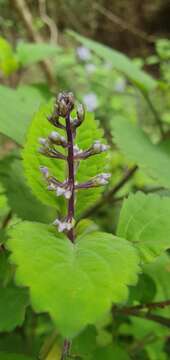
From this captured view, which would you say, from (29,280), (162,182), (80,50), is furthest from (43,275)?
(80,50)

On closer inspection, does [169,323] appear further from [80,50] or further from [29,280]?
[80,50]

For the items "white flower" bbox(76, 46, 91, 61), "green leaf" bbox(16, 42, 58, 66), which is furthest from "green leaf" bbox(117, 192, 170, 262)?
"white flower" bbox(76, 46, 91, 61)

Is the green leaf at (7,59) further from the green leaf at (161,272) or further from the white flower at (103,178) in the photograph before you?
the white flower at (103,178)

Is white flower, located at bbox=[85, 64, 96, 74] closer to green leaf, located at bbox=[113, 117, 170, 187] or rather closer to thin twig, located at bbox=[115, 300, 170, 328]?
green leaf, located at bbox=[113, 117, 170, 187]

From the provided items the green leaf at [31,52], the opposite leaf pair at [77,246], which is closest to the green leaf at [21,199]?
the opposite leaf pair at [77,246]

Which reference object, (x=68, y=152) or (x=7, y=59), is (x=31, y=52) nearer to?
(x=7, y=59)

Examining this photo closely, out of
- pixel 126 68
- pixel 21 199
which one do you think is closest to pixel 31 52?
pixel 126 68
